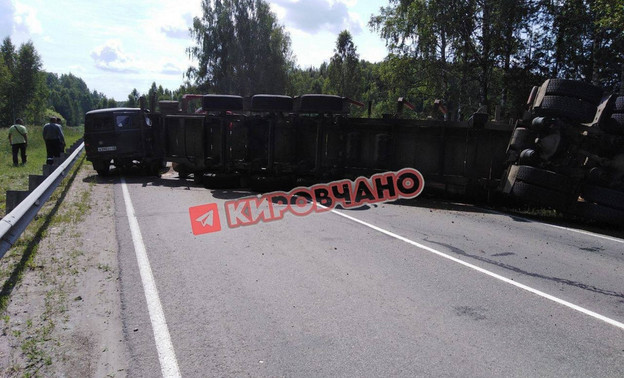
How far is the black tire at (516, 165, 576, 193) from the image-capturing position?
28.6ft

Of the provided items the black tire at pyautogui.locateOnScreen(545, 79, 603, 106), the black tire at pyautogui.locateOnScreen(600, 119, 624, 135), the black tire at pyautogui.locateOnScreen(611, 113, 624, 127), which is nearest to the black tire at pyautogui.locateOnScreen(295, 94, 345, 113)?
the black tire at pyautogui.locateOnScreen(545, 79, 603, 106)

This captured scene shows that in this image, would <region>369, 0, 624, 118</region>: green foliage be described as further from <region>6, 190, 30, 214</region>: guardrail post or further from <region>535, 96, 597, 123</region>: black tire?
<region>6, 190, 30, 214</region>: guardrail post

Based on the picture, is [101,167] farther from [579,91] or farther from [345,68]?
[345,68]

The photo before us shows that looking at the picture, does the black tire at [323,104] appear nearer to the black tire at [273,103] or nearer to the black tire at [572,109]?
the black tire at [273,103]

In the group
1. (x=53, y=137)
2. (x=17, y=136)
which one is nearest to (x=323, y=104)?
(x=53, y=137)

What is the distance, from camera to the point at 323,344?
3.73 meters

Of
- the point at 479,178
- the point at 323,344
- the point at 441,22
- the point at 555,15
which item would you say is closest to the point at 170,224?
the point at 323,344

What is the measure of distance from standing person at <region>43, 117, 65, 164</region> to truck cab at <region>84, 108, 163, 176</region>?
1.63 meters

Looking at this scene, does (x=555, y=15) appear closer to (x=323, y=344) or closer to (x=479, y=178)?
(x=479, y=178)

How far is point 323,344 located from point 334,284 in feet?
4.76

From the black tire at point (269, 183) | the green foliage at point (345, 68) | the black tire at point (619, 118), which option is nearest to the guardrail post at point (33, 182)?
the black tire at point (269, 183)

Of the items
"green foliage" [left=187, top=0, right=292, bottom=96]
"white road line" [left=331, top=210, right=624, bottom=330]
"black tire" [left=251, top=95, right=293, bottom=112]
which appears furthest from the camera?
"green foliage" [left=187, top=0, right=292, bottom=96]

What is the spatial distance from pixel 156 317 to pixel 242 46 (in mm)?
46250

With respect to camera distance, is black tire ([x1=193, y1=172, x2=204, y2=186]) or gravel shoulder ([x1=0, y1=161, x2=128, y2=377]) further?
black tire ([x1=193, y1=172, x2=204, y2=186])
